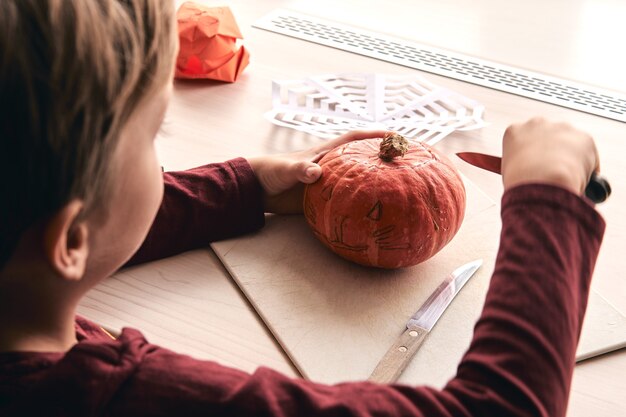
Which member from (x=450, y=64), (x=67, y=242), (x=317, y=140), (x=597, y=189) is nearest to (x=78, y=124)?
(x=67, y=242)

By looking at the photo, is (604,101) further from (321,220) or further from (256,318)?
(256,318)

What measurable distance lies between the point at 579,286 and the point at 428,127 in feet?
1.56

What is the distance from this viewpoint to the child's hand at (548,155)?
65cm

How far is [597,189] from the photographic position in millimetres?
678

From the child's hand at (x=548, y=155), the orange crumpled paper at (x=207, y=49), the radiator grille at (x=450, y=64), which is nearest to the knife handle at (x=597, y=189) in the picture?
the child's hand at (x=548, y=155)

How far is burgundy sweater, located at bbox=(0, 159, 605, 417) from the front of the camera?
1.69 ft

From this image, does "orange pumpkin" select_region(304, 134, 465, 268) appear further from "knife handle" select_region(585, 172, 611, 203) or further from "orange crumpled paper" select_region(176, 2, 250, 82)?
"orange crumpled paper" select_region(176, 2, 250, 82)

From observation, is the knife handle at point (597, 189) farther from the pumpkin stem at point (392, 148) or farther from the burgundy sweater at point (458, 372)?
the pumpkin stem at point (392, 148)

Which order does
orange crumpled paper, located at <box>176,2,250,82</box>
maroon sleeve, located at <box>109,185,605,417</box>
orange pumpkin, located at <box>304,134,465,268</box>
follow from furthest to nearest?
orange crumpled paper, located at <box>176,2,250,82</box> < orange pumpkin, located at <box>304,134,465,268</box> < maroon sleeve, located at <box>109,185,605,417</box>

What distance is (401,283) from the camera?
793mm

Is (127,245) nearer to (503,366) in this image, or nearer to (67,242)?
(67,242)

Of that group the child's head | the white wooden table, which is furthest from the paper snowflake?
the child's head

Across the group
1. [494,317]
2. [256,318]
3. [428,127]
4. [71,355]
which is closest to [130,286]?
[256,318]

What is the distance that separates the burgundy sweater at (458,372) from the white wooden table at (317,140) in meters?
0.09
